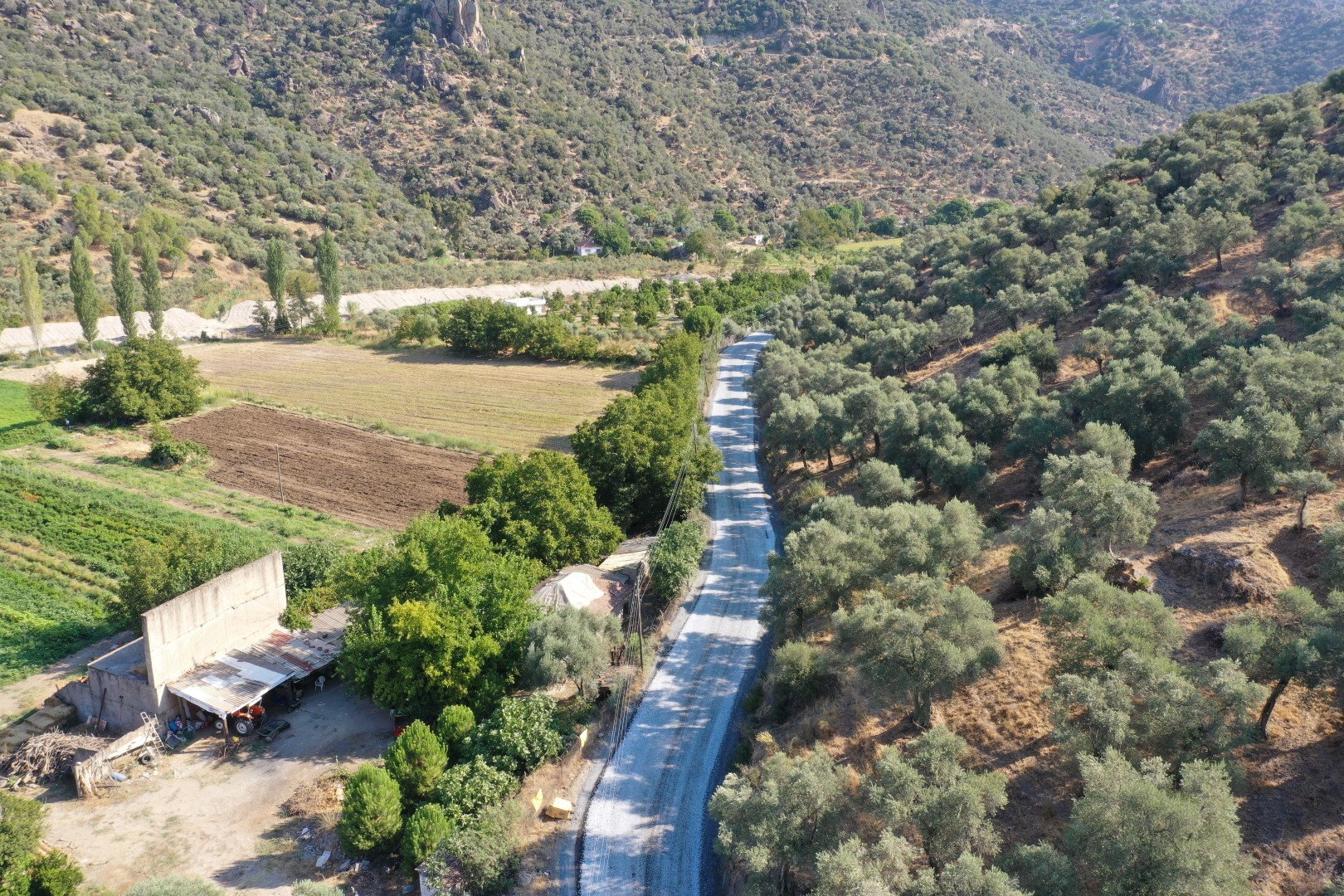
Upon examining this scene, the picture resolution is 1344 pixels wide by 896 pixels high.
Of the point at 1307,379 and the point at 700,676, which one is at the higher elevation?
the point at 1307,379

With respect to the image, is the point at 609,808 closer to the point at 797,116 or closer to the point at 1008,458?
the point at 1008,458

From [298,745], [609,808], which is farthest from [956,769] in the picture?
[298,745]

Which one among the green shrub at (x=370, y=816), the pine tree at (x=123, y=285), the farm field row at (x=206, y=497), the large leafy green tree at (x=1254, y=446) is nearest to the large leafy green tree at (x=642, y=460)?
the farm field row at (x=206, y=497)

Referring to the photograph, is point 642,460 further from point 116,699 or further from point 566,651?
point 116,699

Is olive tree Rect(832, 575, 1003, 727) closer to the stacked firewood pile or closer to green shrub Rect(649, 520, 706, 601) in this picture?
green shrub Rect(649, 520, 706, 601)

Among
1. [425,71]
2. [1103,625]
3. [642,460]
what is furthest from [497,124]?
[1103,625]
